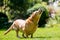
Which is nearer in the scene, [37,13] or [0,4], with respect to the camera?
[37,13]

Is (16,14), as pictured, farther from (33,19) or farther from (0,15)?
(33,19)

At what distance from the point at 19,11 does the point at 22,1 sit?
88 cm

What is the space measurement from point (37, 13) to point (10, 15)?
38.7 ft

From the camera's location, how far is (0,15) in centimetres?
2303

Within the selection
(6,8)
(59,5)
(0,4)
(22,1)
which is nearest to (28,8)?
(22,1)

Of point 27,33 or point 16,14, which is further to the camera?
point 16,14

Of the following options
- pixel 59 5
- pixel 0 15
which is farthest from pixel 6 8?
pixel 59 5

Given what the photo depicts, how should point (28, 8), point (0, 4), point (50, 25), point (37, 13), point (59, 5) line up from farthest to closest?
point (59, 5)
point (0, 4)
point (28, 8)
point (50, 25)
point (37, 13)

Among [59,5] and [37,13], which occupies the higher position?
[37,13]

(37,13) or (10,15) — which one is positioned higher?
(37,13)

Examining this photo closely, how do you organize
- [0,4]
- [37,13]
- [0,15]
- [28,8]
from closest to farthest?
[37,13]
[28,8]
[0,15]
[0,4]

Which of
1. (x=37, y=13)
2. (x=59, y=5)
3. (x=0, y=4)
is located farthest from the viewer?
(x=59, y=5)

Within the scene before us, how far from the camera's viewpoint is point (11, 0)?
21.9 m

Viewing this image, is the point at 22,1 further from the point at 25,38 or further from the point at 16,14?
the point at 25,38
